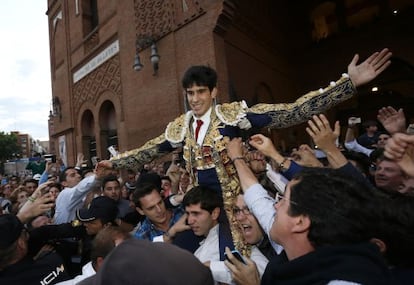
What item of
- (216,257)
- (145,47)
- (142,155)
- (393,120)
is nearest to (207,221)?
(216,257)

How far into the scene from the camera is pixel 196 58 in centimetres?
835

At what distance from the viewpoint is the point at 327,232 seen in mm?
1182

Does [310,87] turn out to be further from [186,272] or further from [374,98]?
[186,272]

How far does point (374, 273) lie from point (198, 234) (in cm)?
162

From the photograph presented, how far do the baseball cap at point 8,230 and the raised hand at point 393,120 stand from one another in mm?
2967

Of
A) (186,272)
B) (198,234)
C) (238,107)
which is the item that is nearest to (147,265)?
(186,272)

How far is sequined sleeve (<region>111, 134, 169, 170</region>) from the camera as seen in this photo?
9.80 feet

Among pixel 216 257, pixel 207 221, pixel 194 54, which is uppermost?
pixel 194 54

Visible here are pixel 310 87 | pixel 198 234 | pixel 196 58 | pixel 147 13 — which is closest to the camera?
pixel 198 234

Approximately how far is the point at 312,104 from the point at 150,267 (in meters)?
1.97

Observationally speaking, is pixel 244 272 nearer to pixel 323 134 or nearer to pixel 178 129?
pixel 323 134

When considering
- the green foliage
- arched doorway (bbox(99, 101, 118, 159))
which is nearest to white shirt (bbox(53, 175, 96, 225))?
arched doorway (bbox(99, 101, 118, 159))

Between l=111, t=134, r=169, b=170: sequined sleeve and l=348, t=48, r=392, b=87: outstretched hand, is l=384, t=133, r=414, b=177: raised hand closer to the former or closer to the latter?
l=348, t=48, r=392, b=87: outstretched hand

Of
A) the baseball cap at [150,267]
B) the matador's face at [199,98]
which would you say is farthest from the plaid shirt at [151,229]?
the baseball cap at [150,267]
